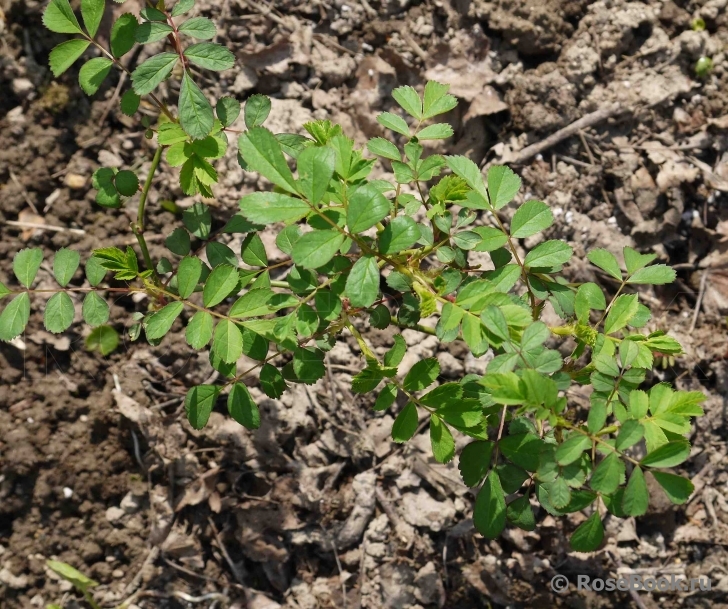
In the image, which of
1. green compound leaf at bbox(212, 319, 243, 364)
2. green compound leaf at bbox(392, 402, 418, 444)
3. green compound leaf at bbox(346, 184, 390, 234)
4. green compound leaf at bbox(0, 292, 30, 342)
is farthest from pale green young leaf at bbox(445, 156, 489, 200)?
green compound leaf at bbox(0, 292, 30, 342)

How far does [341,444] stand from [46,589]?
1.45 meters

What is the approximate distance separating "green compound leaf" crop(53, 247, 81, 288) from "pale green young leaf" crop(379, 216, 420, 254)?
1.06 metres

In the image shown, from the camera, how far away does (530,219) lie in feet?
5.97

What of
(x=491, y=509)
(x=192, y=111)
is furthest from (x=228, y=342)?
(x=491, y=509)

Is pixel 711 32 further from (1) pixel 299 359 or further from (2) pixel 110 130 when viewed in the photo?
(2) pixel 110 130

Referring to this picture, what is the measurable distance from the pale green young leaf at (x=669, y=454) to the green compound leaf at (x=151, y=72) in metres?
1.62

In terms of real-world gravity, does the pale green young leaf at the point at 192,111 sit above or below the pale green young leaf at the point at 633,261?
above

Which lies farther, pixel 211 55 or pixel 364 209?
pixel 211 55

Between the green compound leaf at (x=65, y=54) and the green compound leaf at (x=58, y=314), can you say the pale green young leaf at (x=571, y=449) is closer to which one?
the green compound leaf at (x=58, y=314)

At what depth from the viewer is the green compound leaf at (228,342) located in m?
1.69

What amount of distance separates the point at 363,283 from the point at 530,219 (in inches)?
24.6

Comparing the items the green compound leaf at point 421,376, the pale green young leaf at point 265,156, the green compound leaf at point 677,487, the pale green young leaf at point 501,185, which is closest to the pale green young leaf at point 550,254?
the pale green young leaf at point 501,185

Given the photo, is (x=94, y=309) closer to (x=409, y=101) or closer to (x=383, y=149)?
(x=383, y=149)

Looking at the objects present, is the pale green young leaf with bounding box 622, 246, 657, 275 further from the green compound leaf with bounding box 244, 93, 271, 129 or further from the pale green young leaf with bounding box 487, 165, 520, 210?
the green compound leaf with bounding box 244, 93, 271, 129
